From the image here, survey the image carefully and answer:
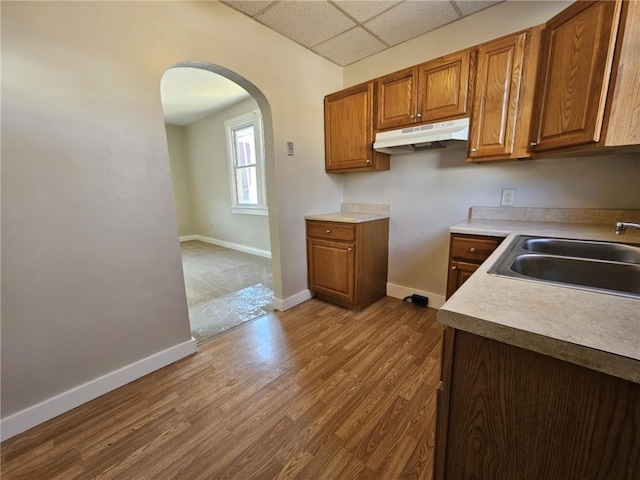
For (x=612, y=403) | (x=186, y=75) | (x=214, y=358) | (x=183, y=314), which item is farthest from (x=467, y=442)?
(x=186, y=75)

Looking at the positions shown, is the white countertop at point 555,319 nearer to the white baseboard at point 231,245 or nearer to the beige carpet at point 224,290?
the beige carpet at point 224,290

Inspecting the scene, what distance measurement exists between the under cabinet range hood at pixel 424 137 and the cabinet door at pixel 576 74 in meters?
0.44

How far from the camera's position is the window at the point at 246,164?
4380 mm

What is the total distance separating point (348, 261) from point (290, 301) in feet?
2.35

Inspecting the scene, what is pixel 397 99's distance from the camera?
7.24 ft

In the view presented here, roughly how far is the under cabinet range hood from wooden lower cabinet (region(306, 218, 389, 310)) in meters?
0.69

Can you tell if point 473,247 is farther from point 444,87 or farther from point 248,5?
point 248,5

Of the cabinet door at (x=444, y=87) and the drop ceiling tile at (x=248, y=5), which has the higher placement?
the drop ceiling tile at (x=248, y=5)

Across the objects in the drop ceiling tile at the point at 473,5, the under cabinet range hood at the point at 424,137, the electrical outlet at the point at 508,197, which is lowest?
the electrical outlet at the point at 508,197

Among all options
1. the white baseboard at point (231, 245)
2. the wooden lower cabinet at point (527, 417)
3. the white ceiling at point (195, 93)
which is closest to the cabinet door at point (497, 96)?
the wooden lower cabinet at point (527, 417)

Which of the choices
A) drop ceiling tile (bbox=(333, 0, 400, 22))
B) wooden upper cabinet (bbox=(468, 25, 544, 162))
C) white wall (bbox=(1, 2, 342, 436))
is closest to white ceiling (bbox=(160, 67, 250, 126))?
white wall (bbox=(1, 2, 342, 436))

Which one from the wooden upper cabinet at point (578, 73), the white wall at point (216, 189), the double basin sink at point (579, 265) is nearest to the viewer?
the double basin sink at point (579, 265)

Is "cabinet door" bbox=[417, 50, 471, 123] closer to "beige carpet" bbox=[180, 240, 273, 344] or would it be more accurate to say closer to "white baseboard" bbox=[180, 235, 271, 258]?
"beige carpet" bbox=[180, 240, 273, 344]

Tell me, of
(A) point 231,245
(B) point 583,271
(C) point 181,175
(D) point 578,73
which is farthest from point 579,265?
(C) point 181,175
